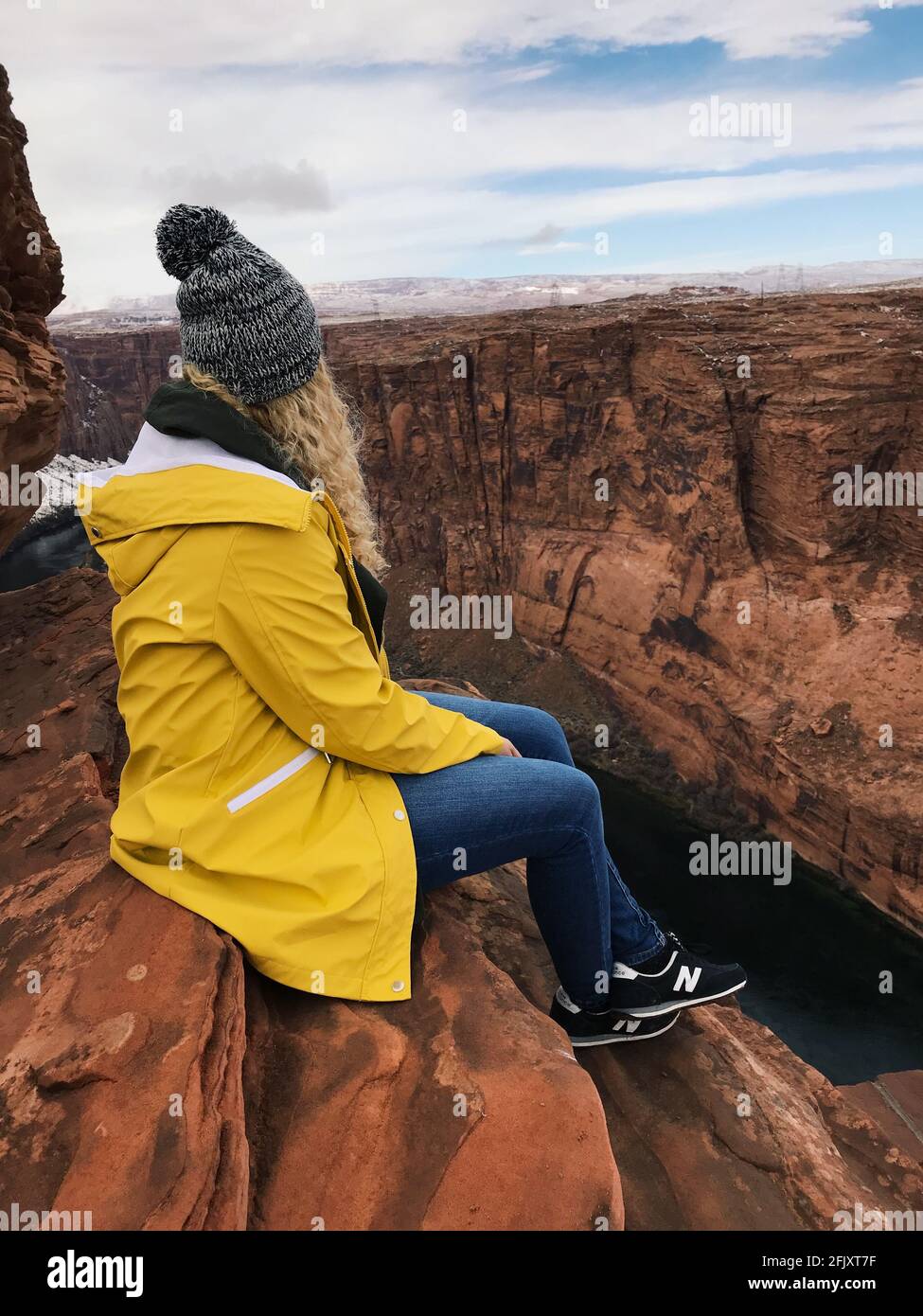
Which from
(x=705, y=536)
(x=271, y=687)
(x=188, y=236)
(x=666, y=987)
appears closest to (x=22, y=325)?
(x=188, y=236)

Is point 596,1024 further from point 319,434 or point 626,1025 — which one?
point 319,434

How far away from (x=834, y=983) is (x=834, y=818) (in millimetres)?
3631

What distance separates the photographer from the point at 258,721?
2.85 metres

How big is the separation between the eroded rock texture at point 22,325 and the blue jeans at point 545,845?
7558 mm

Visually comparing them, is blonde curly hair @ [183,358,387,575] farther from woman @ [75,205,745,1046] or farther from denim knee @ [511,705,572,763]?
denim knee @ [511,705,572,763]

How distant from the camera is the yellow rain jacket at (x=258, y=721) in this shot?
2.58 metres

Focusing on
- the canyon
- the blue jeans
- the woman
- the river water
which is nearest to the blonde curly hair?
the woman

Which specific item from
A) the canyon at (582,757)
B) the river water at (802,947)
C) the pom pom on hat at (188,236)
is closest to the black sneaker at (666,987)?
the canyon at (582,757)

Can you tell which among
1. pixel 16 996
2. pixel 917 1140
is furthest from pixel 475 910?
pixel 917 1140

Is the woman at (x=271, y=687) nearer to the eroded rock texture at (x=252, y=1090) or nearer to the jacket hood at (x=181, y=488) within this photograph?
the jacket hood at (x=181, y=488)

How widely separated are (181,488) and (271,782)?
1089 millimetres

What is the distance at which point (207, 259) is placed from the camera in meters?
2.83

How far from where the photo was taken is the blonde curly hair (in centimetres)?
294
